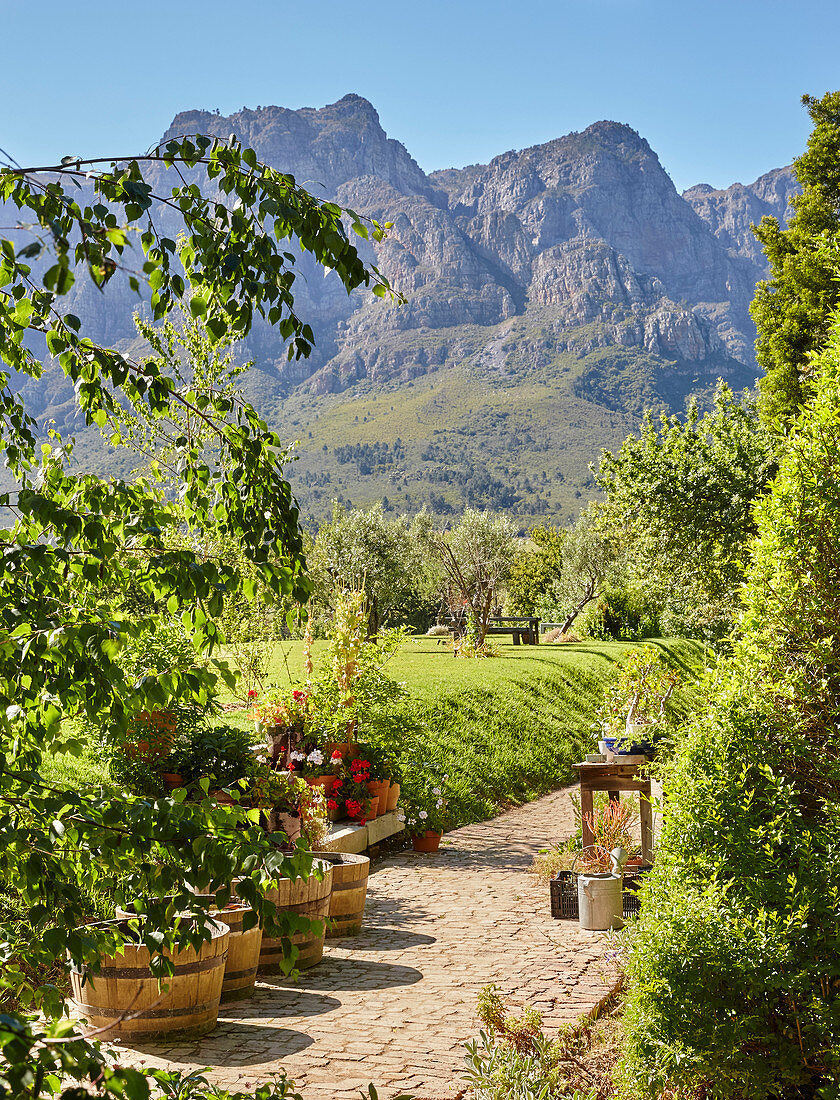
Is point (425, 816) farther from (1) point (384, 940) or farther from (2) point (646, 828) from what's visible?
(1) point (384, 940)

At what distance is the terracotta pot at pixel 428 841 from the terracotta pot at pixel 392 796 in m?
0.41

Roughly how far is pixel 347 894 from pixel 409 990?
115cm

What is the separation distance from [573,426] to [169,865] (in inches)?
4880

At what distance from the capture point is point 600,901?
627 cm

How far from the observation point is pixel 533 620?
3284cm

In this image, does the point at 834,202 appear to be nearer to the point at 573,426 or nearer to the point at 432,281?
the point at 573,426

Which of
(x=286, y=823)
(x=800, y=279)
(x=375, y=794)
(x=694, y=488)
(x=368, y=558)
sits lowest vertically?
(x=375, y=794)

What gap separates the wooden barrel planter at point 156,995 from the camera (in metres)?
4.11

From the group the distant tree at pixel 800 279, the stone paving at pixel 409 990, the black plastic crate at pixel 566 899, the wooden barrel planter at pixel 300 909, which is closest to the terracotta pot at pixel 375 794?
the stone paving at pixel 409 990

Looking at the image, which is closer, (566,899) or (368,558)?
(566,899)

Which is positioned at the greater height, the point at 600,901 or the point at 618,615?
the point at 618,615


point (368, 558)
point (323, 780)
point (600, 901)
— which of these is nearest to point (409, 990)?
point (600, 901)

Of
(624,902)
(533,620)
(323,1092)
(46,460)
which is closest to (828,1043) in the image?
(323,1092)

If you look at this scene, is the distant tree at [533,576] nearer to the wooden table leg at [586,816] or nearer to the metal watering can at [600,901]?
the wooden table leg at [586,816]
